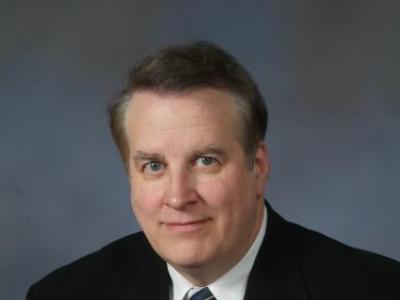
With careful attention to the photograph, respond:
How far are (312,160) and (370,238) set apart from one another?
1.35 ft

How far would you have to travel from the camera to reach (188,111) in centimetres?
293

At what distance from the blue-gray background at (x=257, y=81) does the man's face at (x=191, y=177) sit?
1241mm

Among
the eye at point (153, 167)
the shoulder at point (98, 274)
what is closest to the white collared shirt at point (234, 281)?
the shoulder at point (98, 274)

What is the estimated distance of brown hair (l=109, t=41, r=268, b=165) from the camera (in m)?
2.96

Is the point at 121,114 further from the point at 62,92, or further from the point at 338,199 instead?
the point at 338,199

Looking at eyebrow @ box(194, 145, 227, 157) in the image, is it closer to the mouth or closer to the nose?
the nose

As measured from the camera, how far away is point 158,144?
9.64 feet

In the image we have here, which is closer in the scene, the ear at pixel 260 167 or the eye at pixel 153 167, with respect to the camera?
the eye at pixel 153 167

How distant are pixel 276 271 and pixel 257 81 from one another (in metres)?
1.31

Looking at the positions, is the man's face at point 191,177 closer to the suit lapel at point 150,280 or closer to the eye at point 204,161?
the eye at point 204,161

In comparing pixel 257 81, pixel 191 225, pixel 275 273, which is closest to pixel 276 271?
pixel 275 273

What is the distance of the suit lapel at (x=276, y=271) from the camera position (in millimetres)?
3098

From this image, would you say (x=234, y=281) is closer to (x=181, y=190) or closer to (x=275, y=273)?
(x=275, y=273)

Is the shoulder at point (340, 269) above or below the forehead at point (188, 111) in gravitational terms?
below
